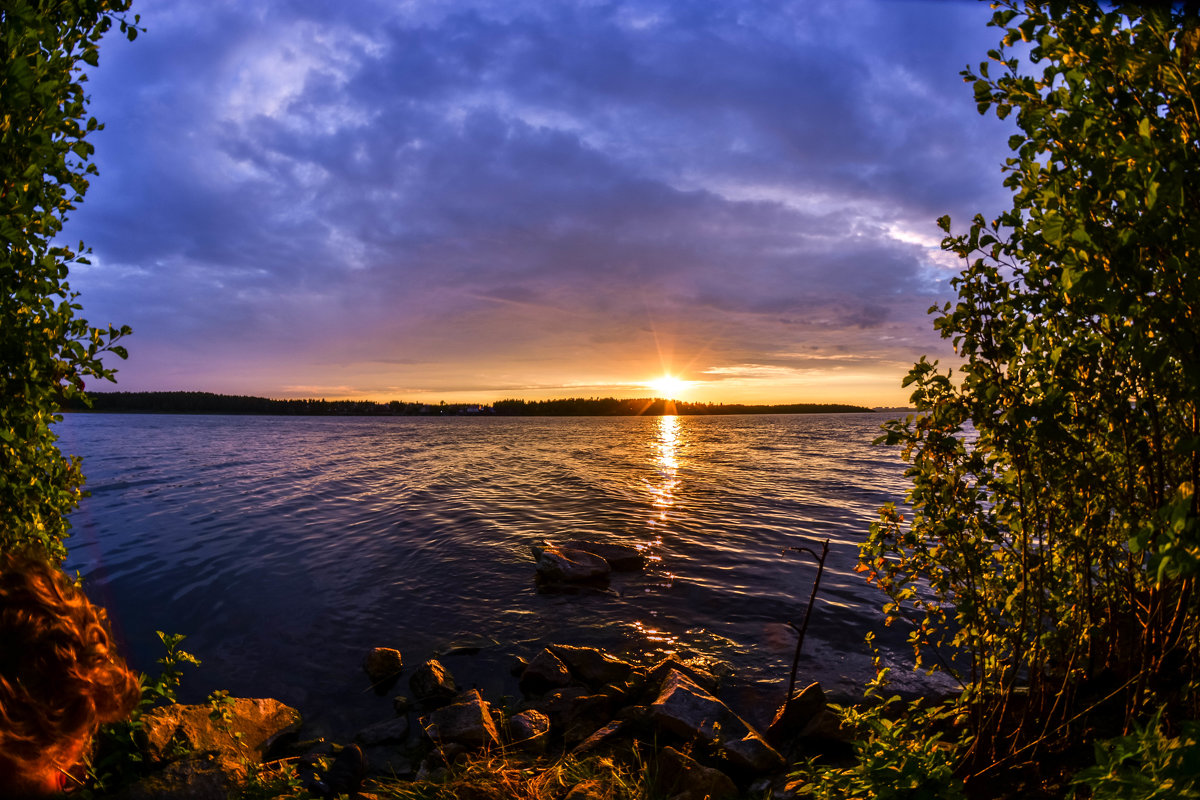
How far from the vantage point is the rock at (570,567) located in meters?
13.9

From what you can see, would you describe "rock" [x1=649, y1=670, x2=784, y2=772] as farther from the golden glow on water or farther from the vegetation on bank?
the golden glow on water

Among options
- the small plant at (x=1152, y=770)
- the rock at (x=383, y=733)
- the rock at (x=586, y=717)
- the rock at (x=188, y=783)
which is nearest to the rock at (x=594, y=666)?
the rock at (x=586, y=717)

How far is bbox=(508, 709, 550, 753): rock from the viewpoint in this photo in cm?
670

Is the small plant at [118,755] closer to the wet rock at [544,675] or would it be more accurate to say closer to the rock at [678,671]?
the wet rock at [544,675]

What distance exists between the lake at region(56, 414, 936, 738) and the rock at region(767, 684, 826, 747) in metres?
0.88

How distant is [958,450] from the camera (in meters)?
4.23

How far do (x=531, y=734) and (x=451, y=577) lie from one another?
8.56m

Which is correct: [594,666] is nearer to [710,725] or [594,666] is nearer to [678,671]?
[678,671]

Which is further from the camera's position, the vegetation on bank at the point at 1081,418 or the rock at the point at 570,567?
the rock at the point at 570,567

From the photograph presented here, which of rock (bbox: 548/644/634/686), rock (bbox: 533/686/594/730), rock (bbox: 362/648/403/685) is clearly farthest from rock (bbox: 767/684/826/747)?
rock (bbox: 362/648/403/685)

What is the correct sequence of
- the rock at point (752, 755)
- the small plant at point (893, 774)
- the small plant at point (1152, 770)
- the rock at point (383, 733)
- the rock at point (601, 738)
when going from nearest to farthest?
the small plant at point (1152, 770) → the small plant at point (893, 774) → the rock at point (752, 755) → the rock at point (601, 738) → the rock at point (383, 733)

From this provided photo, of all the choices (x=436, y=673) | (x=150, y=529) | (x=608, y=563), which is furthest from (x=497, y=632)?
(x=150, y=529)

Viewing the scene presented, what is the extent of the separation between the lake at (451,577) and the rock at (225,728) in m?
0.67

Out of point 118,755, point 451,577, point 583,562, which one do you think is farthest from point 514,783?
point 451,577
